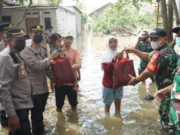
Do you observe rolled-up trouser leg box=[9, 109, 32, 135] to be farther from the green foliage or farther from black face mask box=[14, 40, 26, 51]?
the green foliage

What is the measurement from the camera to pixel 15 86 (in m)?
3.10

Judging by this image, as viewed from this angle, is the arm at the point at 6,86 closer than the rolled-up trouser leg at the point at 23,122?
Yes

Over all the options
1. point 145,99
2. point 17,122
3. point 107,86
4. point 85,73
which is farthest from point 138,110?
point 85,73

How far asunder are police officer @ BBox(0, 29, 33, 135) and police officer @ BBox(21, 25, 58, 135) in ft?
2.22

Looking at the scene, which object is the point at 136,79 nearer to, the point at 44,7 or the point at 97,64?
the point at 97,64

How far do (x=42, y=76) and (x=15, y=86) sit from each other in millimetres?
1056

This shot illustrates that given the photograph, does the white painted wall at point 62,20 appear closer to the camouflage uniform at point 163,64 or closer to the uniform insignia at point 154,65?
the camouflage uniform at point 163,64

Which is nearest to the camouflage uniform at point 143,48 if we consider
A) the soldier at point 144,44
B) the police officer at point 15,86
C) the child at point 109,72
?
the soldier at point 144,44

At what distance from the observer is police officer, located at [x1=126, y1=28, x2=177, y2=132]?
11.7 ft

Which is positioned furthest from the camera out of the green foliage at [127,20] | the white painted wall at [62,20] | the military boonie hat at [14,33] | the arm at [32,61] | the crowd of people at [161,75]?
the green foliage at [127,20]

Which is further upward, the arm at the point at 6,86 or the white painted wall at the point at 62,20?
the white painted wall at the point at 62,20

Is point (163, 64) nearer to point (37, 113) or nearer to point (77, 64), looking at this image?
point (77, 64)

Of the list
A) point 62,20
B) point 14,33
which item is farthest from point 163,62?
point 62,20

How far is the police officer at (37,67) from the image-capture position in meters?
3.89
